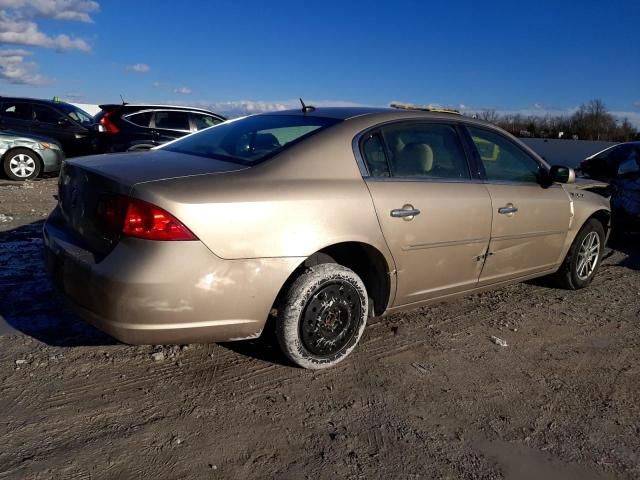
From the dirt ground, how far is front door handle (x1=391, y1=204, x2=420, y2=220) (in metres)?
0.93

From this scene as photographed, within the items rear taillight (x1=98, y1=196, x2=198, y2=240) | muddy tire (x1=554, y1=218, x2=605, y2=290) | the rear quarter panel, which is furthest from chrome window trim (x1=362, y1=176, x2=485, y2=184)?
muddy tire (x1=554, y1=218, x2=605, y2=290)

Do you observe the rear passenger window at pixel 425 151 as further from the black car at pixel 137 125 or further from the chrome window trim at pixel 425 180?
the black car at pixel 137 125

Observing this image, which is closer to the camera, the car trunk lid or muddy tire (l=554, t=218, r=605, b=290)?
the car trunk lid

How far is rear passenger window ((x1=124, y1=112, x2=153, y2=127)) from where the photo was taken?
10984 mm

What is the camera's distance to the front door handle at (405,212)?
332 centimetres

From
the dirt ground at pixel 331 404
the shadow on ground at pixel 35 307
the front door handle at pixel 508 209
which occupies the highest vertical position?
the front door handle at pixel 508 209

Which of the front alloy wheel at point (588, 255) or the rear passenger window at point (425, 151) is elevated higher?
the rear passenger window at point (425, 151)

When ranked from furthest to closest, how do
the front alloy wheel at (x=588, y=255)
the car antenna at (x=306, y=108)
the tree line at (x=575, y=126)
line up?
the tree line at (x=575, y=126)
the front alloy wheel at (x=588, y=255)
the car antenna at (x=306, y=108)

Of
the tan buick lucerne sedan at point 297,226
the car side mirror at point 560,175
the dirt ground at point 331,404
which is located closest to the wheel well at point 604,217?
the car side mirror at point 560,175

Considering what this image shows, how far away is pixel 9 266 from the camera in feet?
15.8

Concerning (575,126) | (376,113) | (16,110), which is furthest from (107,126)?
(575,126)

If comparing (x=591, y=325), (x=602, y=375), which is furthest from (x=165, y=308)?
(x=591, y=325)

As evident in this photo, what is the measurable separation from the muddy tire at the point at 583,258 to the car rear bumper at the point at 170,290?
3.09 meters

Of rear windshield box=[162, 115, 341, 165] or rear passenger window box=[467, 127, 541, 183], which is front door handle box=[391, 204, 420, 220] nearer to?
rear windshield box=[162, 115, 341, 165]
